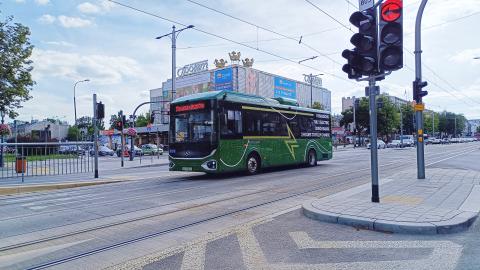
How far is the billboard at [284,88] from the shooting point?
2921 inches

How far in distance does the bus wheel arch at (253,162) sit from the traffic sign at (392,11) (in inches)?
337

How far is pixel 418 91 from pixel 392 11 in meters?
5.42

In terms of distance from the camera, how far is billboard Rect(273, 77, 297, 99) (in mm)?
74188

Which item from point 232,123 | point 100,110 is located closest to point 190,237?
point 232,123

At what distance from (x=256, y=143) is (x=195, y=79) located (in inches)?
2378

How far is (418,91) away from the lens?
40.4ft

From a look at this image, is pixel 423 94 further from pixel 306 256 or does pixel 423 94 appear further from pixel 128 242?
pixel 128 242

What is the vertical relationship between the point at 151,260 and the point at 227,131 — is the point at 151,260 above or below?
below

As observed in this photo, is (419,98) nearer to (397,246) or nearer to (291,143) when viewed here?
(291,143)

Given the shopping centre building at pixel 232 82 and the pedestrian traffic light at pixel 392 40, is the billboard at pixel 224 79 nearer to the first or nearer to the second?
the shopping centre building at pixel 232 82

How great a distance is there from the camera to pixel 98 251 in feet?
17.2

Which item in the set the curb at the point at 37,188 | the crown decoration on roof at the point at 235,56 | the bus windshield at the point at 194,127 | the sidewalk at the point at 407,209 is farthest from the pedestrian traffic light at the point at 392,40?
the crown decoration on roof at the point at 235,56

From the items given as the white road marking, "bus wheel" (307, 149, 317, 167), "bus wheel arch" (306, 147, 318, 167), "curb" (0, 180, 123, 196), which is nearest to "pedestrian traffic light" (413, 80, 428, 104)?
"bus wheel arch" (306, 147, 318, 167)

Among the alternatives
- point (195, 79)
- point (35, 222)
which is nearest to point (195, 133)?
point (35, 222)
